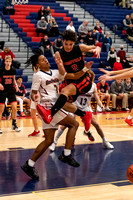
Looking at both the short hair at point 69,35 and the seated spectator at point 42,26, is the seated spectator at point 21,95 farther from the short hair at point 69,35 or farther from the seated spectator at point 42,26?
the short hair at point 69,35

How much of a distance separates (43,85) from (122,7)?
20714 millimetres

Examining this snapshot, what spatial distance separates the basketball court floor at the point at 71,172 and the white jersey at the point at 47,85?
3.80 ft

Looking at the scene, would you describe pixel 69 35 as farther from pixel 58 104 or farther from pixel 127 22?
pixel 127 22

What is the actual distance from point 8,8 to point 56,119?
15552 millimetres

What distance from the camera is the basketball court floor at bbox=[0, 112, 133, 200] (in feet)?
17.8

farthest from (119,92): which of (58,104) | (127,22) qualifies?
(58,104)

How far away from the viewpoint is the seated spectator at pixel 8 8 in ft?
67.1

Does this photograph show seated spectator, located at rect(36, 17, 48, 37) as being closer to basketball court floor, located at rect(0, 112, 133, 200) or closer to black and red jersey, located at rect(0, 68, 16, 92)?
black and red jersey, located at rect(0, 68, 16, 92)

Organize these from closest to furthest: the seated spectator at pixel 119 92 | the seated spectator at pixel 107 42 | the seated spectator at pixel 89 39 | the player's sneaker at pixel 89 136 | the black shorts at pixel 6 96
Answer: the player's sneaker at pixel 89 136
the black shorts at pixel 6 96
the seated spectator at pixel 119 92
the seated spectator at pixel 89 39
the seated spectator at pixel 107 42

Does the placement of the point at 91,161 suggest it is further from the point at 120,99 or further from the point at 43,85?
the point at 120,99

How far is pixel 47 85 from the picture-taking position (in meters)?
6.59

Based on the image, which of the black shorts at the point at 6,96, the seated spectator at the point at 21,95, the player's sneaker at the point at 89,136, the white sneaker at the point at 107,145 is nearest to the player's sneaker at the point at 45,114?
the white sneaker at the point at 107,145

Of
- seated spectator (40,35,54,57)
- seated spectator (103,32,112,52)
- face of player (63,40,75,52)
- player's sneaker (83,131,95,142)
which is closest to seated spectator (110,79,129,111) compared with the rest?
seated spectator (40,35,54,57)

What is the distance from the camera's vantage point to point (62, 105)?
6457 mm
